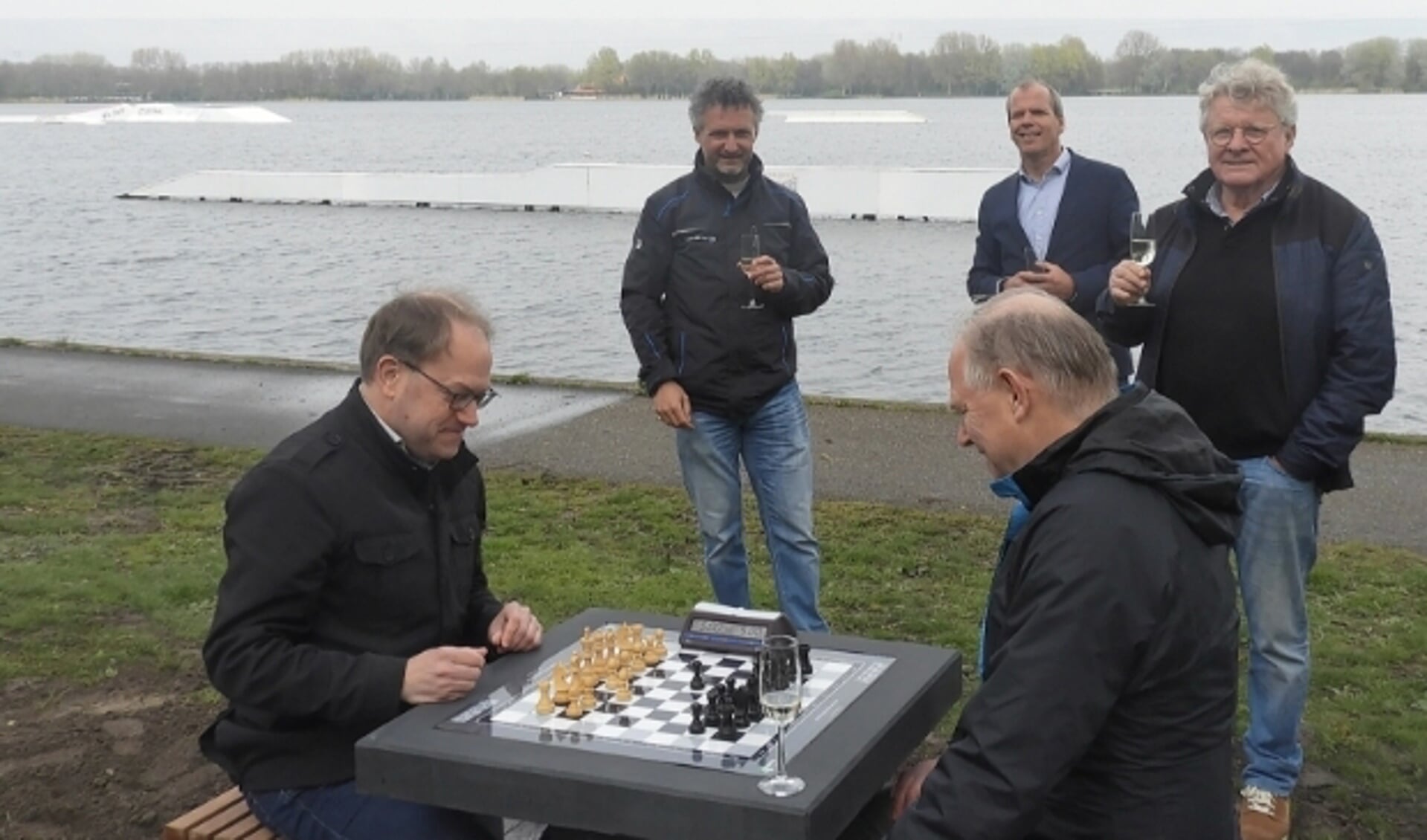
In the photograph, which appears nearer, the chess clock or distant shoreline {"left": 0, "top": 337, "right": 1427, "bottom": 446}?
the chess clock

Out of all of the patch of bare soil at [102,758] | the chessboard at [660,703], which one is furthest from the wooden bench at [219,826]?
the patch of bare soil at [102,758]

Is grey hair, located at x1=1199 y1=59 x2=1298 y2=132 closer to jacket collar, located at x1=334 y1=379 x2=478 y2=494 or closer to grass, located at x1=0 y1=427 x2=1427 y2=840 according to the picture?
grass, located at x1=0 y1=427 x2=1427 y2=840

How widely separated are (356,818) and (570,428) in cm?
816

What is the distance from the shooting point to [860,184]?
43.0 metres

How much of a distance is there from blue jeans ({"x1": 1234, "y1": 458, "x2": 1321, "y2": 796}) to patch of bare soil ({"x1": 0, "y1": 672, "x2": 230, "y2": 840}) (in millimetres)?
3534

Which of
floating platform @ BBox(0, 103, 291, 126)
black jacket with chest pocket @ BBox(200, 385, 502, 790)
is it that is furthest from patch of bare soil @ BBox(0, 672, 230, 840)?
floating platform @ BBox(0, 103, 291, 126)

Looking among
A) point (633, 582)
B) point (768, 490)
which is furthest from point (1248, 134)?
point (633, 582)

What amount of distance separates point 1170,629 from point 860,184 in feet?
133

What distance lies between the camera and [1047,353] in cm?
317

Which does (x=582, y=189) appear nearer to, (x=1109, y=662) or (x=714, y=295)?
(x=714, y=295)

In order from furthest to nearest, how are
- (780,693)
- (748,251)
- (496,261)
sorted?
(496,261) → (748,251) → (780,693)

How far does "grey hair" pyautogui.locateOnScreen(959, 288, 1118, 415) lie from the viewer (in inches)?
125

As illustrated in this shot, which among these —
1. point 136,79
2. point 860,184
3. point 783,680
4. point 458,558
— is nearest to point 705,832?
point 783,680

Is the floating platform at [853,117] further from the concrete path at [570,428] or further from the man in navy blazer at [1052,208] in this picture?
the man in navy blazer at [1052,208]
